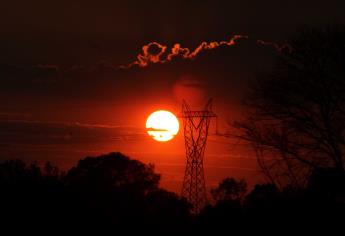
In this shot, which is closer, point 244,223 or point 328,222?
point 328,222

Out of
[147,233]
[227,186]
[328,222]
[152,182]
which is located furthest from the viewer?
[227,186]

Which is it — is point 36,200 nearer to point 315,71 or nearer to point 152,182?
point 315,71

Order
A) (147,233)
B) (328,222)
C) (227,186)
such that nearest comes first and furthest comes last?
(328,222)
(147,233)
(227,186)

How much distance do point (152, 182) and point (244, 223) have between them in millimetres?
33540

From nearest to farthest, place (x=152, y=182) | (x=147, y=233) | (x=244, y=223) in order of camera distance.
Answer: (x=244, y=223) → (x=147, y=233) → (x=152, y=182)

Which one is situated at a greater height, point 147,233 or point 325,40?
point 325,40

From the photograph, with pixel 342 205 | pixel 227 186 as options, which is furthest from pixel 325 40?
pixel 227 186

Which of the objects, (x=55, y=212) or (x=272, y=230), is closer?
(x=272, y=230)

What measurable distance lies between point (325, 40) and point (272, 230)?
4.32 meters

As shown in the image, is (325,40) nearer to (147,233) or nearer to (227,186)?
(147,233)

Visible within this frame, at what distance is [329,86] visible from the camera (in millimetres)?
11352

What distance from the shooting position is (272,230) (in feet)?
37.1

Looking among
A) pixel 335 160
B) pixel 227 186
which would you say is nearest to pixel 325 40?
pixel 335 160

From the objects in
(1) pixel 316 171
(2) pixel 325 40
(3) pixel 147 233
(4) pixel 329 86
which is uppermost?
(2) pixel 325 40
